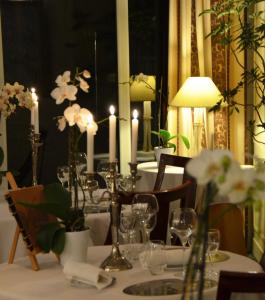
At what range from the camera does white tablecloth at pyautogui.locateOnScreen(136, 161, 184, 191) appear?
15.3ft

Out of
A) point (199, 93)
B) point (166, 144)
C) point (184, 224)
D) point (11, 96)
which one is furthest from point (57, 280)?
point (166, 144)

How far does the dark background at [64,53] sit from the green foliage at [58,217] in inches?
127

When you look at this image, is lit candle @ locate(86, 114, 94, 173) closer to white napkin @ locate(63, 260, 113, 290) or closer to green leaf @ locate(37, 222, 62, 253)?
green leaf @ locate(37, 222, 62, 253)

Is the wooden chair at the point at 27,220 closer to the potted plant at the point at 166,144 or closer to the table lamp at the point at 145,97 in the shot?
the potted plant at the point at 166,144

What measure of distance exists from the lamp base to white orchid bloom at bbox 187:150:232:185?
1116mm

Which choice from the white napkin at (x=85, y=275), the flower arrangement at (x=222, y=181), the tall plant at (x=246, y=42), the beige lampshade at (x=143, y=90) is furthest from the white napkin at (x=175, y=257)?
the beige lampshade at (x=143, y=90)

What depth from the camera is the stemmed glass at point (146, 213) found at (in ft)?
7.96

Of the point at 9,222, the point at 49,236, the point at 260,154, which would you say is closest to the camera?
the point at 49,236

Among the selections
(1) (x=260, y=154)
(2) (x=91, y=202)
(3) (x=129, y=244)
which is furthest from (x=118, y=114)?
(3) (x=129, y=244)

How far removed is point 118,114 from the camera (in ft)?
19.2

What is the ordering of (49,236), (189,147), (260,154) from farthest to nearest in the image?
1. (189,147)
2. (260,154)
3. (49,236)

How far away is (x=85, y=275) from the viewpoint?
2.01m

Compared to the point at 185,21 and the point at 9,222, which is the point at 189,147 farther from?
the point at 9,222

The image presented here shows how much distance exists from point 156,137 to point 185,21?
1114mm
